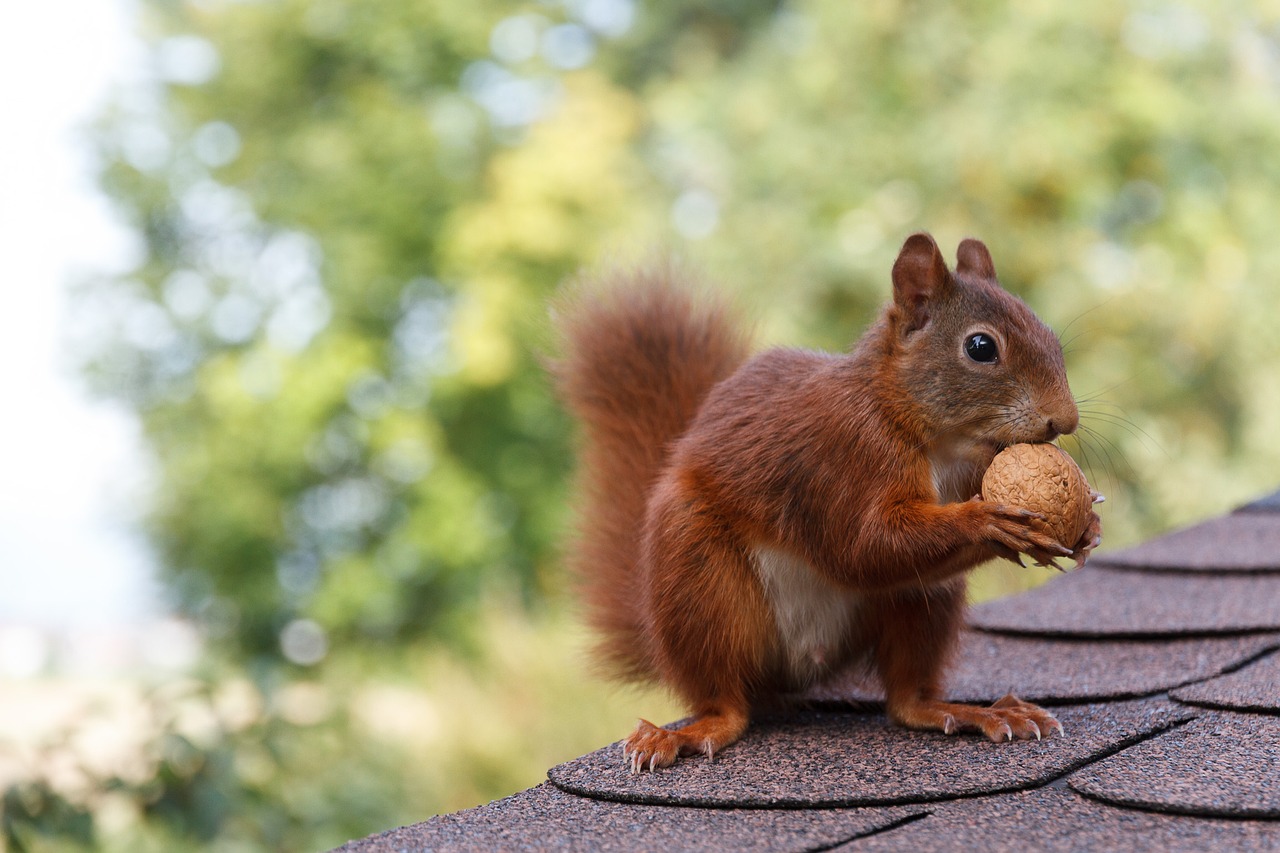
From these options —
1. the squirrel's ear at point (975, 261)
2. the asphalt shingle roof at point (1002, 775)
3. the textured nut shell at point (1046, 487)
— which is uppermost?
the squirrel's ear at point (975, 261)

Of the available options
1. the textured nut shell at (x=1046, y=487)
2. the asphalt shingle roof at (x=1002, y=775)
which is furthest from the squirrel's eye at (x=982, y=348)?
the asphalt shingle roof at (x=1002, y=775)

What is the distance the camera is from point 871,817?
111cm

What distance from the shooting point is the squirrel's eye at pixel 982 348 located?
4.47 ft

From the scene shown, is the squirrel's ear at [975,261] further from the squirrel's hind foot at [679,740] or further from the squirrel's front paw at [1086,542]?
the squirrel's hind foot at [679,740]

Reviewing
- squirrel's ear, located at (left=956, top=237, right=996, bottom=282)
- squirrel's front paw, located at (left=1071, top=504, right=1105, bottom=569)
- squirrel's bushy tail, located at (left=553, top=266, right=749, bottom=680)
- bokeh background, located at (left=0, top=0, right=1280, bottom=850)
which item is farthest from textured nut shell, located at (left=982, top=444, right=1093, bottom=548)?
bokeh background, located at (left=0, top=0, right=1280, bottom=850)

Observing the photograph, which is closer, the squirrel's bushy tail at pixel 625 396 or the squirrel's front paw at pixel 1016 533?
the squirrel's front paw at pixel 1016 533

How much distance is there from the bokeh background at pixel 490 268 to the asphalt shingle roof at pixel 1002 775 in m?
2.55

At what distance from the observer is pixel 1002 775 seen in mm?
1205

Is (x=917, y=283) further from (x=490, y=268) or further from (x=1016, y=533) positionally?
(x=490, y=268)

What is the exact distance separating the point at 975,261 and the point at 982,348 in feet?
0.69

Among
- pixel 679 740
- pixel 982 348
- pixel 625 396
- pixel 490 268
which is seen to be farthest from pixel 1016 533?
pixel 490 268

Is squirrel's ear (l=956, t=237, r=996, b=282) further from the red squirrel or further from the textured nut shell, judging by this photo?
the textured nut shell

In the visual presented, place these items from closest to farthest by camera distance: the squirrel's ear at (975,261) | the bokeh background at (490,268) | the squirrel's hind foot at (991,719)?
the squirrel's hind foot at (991,719) → the squirrel's ear at (975,261) → the bokeh background at (490,268)

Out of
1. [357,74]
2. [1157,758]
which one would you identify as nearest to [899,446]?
[1157,758]
